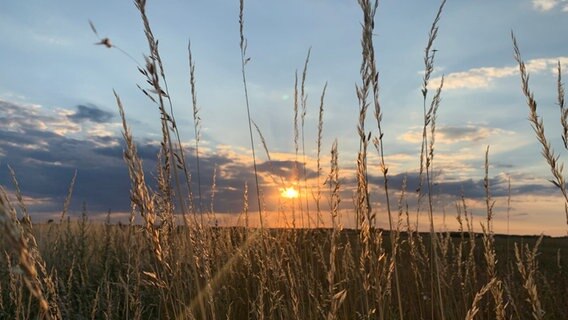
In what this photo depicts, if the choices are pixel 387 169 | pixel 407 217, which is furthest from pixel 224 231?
pixel 387 169

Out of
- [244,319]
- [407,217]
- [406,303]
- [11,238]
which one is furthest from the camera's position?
[406,303]

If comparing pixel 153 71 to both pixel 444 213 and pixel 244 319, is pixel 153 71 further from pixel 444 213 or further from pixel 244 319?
pixel 444 213

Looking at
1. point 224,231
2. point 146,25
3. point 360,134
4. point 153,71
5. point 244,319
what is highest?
point 146,25

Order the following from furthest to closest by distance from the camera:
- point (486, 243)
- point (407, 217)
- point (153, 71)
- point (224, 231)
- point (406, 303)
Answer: point (224, 231) → point (406, 303) → point (407, 217) → point (486, 243) → point (153, 71)

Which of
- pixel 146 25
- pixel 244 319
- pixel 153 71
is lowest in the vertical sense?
pixel 244 319

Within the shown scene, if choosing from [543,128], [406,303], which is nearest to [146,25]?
[543,128]

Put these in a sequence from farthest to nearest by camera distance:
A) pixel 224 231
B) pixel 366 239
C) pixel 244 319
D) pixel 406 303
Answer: pixel 224 231
pixel 406 303
pixel 244 319
pixel 366 239

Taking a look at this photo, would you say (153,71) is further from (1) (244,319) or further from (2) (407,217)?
(1) (244,319)

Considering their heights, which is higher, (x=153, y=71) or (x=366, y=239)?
(x=153, y=71)

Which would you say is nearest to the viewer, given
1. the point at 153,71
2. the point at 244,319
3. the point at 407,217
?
the point at 153,71

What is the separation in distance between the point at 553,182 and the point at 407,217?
1.83m

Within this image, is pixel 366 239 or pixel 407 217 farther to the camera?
pixel 407 217

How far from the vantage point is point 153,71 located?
160cm

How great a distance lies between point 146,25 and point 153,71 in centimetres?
18
